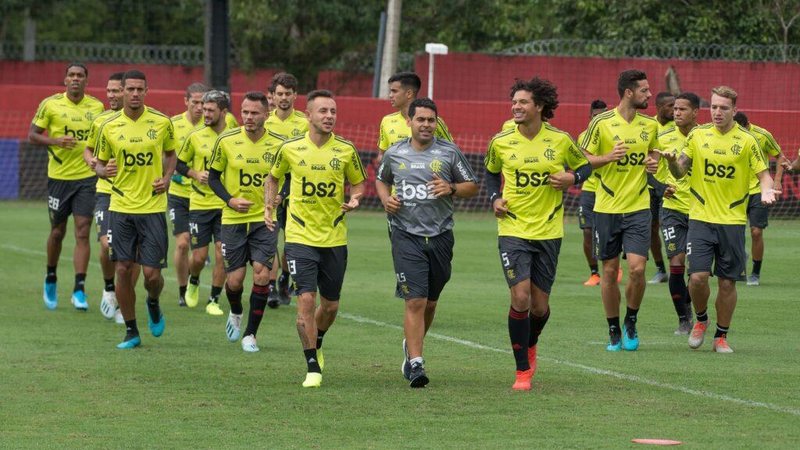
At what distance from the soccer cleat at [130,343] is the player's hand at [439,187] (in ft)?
11.8

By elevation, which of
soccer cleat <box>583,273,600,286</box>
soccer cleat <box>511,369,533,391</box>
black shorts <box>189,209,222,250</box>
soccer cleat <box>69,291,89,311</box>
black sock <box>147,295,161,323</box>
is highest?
black shorts <box>189,209,222,250</box>

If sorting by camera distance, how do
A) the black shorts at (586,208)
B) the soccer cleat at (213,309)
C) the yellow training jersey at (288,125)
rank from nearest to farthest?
the soccer cleat at (213,309)
the yellow training jersey at (288,125)
the black shorts at (586,208)

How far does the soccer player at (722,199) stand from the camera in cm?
1274

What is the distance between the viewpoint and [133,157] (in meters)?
13.3

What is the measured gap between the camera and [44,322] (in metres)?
14.9

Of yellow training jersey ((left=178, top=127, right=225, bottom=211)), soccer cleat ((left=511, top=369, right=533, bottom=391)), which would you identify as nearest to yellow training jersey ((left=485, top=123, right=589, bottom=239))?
soccer cleat ((left=511, top=369, right=533, bottom=391))

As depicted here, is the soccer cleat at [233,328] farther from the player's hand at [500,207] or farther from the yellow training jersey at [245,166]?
the player's hand at [500,207]

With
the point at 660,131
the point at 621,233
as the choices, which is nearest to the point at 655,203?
the point at 660,131

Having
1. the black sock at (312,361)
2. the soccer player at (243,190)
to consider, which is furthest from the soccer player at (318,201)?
the soccer player at (243,190)

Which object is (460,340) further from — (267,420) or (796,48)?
(796,48)

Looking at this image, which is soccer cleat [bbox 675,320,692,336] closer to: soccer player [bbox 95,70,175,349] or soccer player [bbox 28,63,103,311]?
soccer player [bbox 95,70,175,349]

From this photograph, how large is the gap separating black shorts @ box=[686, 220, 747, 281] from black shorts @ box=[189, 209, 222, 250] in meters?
5.57

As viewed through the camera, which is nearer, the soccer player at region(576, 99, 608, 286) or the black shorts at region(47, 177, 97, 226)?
the black shorts at region(47, 177, 97, 226)

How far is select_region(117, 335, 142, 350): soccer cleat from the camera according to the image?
42.9 feet
